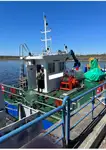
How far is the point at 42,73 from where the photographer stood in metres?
10.0

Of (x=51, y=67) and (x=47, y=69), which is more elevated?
(x=51, y=67)

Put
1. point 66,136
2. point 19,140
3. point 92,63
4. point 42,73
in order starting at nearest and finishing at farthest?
point 19,140 < point 66,136 < point 42,73 < point 92,63

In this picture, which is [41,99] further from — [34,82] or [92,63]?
[92,63]

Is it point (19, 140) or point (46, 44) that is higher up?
point (46, 44)

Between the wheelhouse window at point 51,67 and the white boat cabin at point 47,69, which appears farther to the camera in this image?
the wheelhouse window at point 51,67

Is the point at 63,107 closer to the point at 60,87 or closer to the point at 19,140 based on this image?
the point at 19,140

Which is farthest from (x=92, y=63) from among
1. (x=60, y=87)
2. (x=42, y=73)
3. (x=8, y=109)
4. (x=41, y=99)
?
(x=8, y=109)

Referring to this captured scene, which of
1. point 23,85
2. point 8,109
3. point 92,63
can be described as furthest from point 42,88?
point 92,63

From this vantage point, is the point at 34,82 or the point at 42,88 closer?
the point at 42,88

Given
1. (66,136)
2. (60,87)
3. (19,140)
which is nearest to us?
(19,140)

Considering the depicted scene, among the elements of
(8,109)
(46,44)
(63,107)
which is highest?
(46,44)

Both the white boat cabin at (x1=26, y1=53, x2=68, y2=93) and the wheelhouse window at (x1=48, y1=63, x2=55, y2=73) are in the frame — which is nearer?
the white boat cabin at (x1=26, y1=53, x2=68, y2=93)

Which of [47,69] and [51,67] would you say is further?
[51,67]

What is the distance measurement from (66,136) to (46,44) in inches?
347
